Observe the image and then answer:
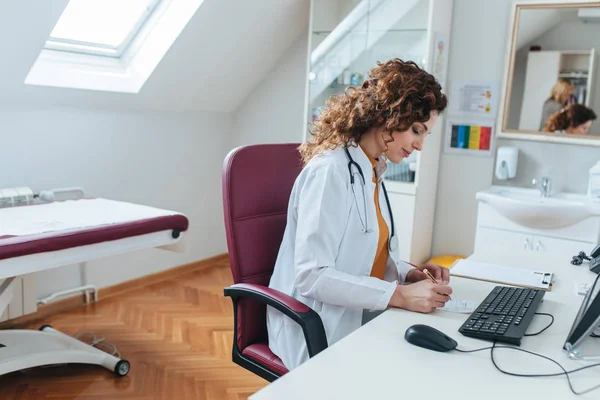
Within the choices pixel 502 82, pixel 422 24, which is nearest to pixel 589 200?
pixel 502 82

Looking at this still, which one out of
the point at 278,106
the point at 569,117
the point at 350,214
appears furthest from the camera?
the point at 278,106

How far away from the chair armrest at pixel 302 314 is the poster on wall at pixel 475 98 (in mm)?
2509

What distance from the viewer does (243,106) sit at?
4445mm

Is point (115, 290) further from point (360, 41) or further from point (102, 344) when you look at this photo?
point (360, 41)

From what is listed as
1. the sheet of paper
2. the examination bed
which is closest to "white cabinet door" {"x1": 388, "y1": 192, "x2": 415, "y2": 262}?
the examination bed

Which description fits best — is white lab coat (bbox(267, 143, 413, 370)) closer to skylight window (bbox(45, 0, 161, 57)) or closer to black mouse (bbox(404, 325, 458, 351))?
black mouse (bbox(404, 325, 458, 351))

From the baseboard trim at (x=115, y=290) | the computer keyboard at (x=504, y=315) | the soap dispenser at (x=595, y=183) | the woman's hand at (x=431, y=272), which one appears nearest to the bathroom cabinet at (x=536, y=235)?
the soap dispenser at (x=595, y=183)

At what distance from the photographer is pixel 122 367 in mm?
2557

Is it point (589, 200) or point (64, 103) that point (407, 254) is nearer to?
point (589, 200)

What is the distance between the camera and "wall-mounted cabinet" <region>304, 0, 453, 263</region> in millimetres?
3391

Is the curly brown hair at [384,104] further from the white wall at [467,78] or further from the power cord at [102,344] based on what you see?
the white wall at [467,78]

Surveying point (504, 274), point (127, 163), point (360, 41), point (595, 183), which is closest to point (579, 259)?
point (504, 274)

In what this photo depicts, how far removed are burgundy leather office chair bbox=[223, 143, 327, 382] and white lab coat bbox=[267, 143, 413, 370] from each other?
2.8 inches

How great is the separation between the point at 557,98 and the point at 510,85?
281 millimetres
